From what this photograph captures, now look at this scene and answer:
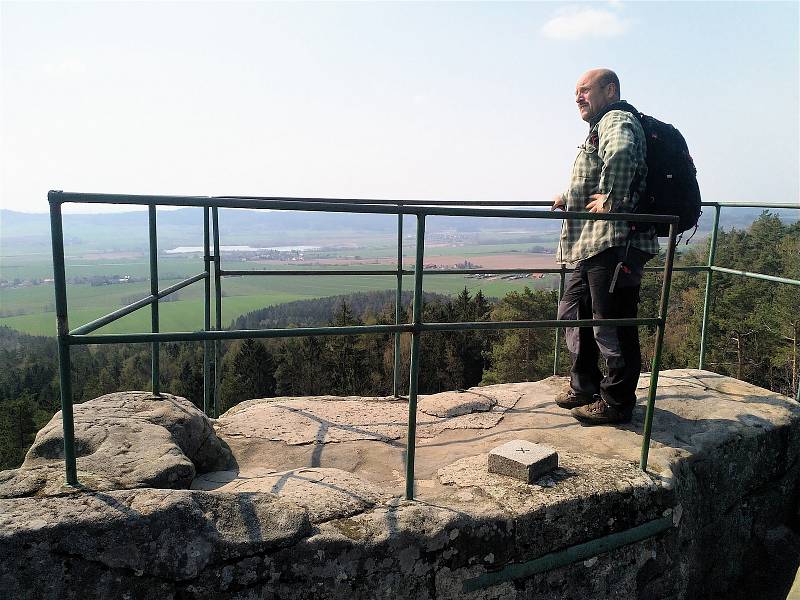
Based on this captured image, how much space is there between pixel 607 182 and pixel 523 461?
1.57m

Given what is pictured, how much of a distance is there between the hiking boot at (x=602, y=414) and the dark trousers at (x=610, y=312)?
1.4 inches

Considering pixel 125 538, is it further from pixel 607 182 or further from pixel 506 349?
pixel 506 349

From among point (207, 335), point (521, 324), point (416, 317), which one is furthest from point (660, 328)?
point (207, 335)

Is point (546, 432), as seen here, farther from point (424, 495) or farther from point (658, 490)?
point (424, 495)

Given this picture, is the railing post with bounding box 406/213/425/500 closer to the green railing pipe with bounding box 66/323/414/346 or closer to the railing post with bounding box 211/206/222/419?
the green railing pipe with bounding box 66/323/414/346

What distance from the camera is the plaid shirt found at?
3053 millimetres

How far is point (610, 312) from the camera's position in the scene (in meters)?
3.35

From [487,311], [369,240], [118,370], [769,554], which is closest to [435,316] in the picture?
[487,311]

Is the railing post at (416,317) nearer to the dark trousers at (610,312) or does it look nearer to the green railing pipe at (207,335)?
the green railing pipe at (207,335)

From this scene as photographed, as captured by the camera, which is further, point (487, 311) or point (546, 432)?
point (487, 311)

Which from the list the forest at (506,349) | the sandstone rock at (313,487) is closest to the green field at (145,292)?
the forest at (506,349)

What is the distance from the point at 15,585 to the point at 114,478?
1.67 feet

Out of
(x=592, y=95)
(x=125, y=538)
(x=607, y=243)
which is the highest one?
(x=592, y=95)

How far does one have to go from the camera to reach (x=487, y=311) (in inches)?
1592
